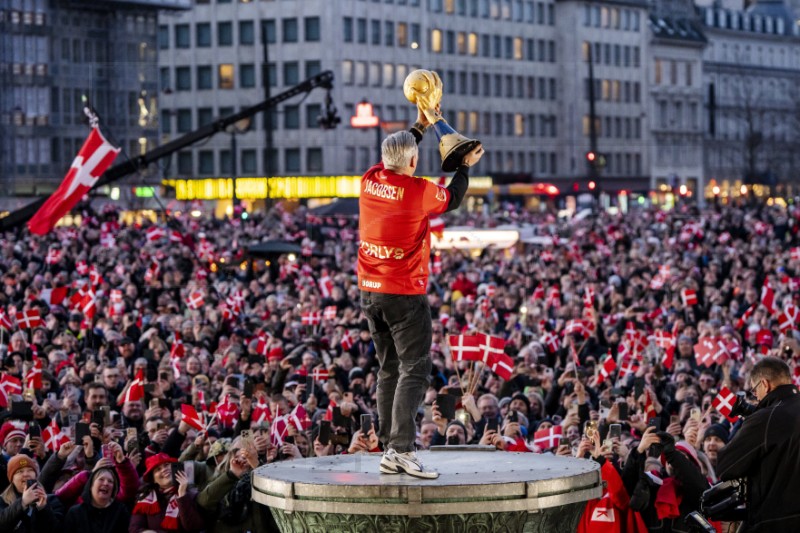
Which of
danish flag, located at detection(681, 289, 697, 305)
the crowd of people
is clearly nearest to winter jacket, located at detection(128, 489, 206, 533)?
the crowd of people

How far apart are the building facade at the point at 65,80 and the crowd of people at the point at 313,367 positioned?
1980 inches

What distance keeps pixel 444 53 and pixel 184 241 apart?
76.6m

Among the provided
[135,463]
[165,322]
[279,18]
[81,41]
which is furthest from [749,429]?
[279,18]

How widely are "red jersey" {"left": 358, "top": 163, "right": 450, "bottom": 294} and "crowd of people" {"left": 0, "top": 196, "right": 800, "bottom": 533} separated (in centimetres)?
198

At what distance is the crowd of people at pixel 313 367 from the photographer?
42.5ft

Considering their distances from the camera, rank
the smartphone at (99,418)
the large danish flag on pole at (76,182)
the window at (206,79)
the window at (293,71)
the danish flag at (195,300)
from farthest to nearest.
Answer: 1. the window at (206,79)
2. the window at (293,71)
3. the large danish flag on pole at (76,182)
4. the danish flag at (195,300)
5. the smartphone at (99,418)

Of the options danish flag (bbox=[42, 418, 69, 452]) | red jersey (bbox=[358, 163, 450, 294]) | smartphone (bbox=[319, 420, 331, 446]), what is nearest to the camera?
red jersey (bbox=[358, 163, 450, 294])

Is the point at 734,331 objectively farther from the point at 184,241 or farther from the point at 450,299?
the point at 184,241

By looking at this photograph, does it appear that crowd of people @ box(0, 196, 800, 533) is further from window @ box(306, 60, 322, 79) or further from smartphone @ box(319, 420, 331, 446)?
window @ box(306, 60, 322, 79)

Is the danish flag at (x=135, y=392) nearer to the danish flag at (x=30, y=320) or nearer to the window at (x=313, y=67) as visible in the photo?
the danish flag at (x=30, y=320)

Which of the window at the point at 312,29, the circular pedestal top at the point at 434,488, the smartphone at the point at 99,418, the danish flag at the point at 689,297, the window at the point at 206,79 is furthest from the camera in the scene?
the window at the point at 206,79

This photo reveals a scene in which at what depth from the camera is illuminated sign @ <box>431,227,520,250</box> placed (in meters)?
42.6

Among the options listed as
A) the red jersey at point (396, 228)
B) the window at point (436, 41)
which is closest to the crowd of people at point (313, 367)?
the red jersey at point (396, 228)

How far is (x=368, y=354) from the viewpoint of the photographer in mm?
23328
